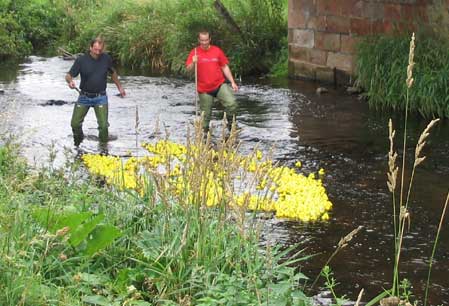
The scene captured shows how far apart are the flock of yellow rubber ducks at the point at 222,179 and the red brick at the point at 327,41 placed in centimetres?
852

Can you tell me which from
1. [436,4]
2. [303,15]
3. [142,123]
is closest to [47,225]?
[142,123]

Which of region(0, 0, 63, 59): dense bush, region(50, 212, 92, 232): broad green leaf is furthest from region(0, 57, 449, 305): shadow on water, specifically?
region(0, 0, 63, 59): dense bush

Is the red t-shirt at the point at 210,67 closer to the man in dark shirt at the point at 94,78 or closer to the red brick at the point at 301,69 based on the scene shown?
the man in dark shirt at the point at 94,78

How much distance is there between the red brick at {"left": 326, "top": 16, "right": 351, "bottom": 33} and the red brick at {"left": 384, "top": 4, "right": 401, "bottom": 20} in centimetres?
118

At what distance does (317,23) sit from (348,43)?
4.14 ft

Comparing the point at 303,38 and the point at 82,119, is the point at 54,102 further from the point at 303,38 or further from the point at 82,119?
the point at 303,38

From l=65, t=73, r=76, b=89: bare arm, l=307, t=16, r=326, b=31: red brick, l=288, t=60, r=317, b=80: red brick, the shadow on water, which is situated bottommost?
the shadow on water

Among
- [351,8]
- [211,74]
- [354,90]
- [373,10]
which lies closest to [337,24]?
[351,8]

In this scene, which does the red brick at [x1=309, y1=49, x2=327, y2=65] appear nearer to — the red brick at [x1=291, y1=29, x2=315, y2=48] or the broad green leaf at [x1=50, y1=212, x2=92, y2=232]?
the red brick at [x1=291, y1=29, x2=315, y2=48]

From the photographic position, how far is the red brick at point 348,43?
19.2 meters

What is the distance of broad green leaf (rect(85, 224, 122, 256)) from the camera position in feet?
18.5

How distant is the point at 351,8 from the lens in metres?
19.5

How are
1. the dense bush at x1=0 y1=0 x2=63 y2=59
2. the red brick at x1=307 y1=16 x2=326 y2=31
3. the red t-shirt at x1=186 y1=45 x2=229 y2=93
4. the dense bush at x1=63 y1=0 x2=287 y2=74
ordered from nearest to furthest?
the red t-shirt at x1=186 y1=45 x2=229 y2=93 < the red brick at x1=307 y1=16 x2=326 y2=31 < the dense bush at x1=63 y1=0 x2=287 y2=74 < the dense bush at x1=0 y1=0 x2=63 y2=59

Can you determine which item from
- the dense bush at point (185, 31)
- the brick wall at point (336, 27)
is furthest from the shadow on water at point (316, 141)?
the dense bush at point (185, 31)
